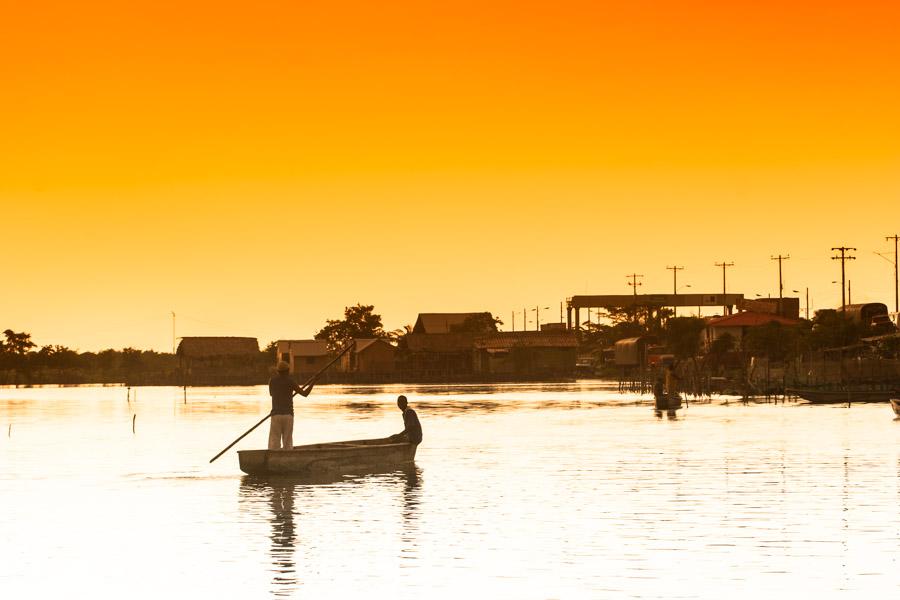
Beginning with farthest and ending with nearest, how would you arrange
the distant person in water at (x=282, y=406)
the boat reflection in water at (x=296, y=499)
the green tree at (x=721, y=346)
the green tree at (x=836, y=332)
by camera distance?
the green tree at (x=721, y=346), the green tree at (x=836, y=332), the distant person in water at (x=282, y=406), the boat reflection in water at (x=296, y=499)

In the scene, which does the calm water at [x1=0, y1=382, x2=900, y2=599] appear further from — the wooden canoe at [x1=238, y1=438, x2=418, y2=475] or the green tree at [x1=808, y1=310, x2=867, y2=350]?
the green tree at [x1=808, y1=310, x2=867, y2=350]

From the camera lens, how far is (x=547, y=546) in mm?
23516

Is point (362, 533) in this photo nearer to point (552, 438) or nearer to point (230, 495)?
point (230, 495)

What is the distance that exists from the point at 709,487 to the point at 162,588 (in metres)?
17.8

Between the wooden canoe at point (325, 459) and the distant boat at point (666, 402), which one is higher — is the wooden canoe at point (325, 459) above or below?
below

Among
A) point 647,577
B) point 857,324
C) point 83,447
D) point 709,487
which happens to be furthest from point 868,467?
point 857,324

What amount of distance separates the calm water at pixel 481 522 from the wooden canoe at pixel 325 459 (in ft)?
1.78

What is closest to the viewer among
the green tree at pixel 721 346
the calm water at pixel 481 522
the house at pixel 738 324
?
the calm water at pixel 481 522

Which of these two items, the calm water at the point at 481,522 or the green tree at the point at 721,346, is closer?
the calm water at the point at 481,522

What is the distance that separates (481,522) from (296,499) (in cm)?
704

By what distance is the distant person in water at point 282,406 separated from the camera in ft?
118

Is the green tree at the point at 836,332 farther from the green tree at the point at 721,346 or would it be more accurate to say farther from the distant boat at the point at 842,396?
the distant boat at the point at 842,396

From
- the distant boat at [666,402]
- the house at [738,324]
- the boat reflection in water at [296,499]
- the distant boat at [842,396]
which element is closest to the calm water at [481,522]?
the boat reflection in water at [296,499]

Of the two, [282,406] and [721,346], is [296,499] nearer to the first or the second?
[282,406]
